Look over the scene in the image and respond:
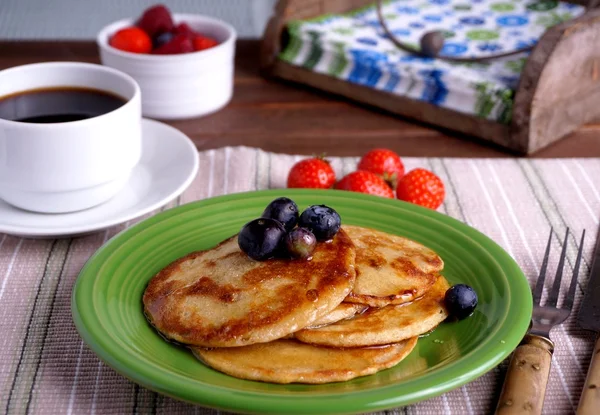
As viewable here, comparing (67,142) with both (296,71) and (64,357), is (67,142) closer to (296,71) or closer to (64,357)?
(64,357)

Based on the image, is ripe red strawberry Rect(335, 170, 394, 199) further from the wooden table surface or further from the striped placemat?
the wooden table surface

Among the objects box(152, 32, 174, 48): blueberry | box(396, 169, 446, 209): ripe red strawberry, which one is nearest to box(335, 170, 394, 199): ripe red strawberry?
box(396, 169, 446, 209): ripe red strawberry

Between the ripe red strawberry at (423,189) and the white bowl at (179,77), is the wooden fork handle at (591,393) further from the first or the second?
the white bowl at (179,77)

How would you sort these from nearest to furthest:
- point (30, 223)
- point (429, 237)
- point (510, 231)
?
point (429, 237) → point (30, 223) → point (510, 231)

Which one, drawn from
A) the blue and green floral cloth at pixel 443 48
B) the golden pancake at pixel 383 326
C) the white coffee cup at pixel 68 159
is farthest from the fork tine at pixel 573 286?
the white coffee cup at pixel 68 159

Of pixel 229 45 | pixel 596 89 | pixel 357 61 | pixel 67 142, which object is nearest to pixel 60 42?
pixel 229 45

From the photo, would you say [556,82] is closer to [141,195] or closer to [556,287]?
[556,287]

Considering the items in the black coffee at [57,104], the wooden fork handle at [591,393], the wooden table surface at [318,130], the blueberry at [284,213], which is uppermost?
the blueberry at [284,213]
